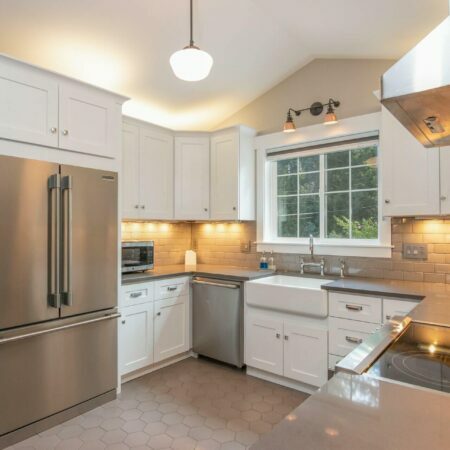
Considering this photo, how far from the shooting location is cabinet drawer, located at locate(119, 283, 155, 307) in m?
2.96

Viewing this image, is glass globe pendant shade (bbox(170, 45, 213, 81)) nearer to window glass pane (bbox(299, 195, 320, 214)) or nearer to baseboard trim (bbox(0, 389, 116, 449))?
window glass pane (bbox(299, 195, 320, 214))

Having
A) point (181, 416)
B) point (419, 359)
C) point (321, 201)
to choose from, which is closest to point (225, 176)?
point (321, 201)

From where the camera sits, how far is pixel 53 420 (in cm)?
236

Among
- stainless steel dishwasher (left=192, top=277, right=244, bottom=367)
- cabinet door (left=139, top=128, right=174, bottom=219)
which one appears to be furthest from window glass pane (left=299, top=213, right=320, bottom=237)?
cabinet door (left=139, top=128, right=174, bottom=219)

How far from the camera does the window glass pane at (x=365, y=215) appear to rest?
10.5 ft

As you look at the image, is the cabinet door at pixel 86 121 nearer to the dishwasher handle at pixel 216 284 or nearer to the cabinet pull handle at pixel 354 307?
the dishwasher handle at pixel 216 284

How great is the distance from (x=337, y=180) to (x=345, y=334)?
153 cm

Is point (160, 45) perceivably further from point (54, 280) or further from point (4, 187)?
point (54, 280)

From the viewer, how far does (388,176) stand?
2721mm

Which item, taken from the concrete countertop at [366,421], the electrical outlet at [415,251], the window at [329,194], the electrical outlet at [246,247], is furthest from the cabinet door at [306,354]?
the concrete countertop at [366,421]

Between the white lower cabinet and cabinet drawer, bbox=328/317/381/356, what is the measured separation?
62 mm

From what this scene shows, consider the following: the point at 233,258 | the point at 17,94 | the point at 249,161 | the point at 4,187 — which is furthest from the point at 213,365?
the point at 17,94

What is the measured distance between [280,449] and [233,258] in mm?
3411

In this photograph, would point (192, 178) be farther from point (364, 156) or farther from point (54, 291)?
point (54, 291)
